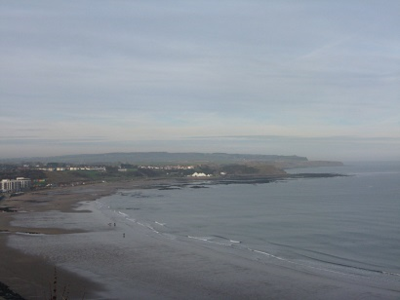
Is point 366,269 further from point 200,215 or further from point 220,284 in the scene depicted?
point 200,215

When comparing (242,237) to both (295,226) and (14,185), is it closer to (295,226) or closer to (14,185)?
(295,226)

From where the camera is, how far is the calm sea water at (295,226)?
1977 cm

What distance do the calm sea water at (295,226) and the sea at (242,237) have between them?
4 cm

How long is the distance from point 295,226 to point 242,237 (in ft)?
15.0

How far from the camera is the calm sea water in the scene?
19.8 metres

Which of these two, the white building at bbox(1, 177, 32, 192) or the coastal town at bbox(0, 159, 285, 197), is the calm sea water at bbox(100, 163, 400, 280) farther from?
the coastal town at bbox(0, 159, 285, 197)

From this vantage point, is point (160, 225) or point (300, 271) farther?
point (160, 225)

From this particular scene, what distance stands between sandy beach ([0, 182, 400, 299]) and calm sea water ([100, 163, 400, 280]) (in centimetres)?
141

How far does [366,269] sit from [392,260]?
195cm

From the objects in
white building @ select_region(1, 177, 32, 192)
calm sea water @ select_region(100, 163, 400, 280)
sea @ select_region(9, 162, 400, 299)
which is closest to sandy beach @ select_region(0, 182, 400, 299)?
sea @ select_region(9, 162, 400, 299)

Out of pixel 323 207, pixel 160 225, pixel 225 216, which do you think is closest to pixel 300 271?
pixel 160 225

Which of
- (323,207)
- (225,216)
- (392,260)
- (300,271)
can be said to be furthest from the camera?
(323,207)

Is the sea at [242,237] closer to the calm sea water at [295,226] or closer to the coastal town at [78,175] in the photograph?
the calm sea water at [295,226]

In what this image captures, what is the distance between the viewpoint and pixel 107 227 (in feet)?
93.2
